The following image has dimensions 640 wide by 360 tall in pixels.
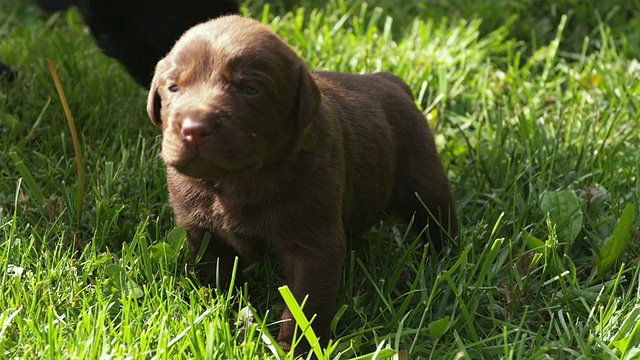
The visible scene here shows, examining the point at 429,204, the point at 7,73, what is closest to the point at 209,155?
the point at 429,204

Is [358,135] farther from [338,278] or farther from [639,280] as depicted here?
[639,280]

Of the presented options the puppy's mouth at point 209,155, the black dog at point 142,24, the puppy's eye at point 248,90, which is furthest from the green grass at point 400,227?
the puppy's eye at point 248,90

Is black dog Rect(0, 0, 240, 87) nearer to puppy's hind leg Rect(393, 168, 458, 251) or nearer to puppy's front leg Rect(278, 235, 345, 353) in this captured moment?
puppy's hind leg Rect(393, 168, 458, 251)

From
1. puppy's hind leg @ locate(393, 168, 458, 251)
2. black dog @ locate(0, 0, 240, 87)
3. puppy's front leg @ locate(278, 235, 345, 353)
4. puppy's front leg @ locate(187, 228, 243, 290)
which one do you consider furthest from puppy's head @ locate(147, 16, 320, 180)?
black dog @ locate(0, 0, 240, 87)

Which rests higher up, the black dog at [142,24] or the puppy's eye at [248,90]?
the puppy's eye at [248,90]

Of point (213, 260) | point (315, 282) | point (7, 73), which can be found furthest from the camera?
point (7, 73)

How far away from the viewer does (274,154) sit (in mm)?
2705

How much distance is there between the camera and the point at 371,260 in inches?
131

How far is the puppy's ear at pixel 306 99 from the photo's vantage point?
2633mm

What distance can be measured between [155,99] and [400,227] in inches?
54.9

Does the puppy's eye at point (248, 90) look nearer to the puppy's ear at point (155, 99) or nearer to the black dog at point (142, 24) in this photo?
the puppy's ear at point (155, 99)

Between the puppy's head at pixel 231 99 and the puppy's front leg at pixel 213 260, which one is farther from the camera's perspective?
the puppy's front leg at pixel 213 260

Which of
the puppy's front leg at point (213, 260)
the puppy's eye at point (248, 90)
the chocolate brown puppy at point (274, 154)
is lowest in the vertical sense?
the puppy's front leg at point (213, 260)

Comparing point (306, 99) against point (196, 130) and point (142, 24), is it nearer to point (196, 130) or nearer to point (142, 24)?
point (196, 130)
